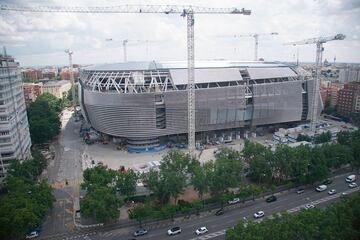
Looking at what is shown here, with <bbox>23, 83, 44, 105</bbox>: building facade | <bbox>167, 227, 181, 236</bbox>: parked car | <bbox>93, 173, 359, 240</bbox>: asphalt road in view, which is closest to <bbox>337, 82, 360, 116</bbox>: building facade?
<bbox>93, 173, 359, 240</bbox>: asphalt road

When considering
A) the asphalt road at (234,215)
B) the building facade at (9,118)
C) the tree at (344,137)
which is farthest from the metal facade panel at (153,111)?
the asphalt road at (234,215)

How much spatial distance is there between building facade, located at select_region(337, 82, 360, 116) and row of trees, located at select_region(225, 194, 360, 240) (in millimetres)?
68473

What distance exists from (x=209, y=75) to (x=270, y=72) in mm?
16875

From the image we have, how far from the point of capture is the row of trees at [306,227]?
76.0ft

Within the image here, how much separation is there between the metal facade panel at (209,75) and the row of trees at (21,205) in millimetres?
34597

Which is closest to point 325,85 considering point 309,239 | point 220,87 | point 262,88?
point 262,88

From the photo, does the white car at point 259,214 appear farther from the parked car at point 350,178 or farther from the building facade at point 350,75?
the building facade at point 350,75

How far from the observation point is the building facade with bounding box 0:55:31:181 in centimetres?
4259

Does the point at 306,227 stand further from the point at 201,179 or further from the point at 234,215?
the point at 201,179

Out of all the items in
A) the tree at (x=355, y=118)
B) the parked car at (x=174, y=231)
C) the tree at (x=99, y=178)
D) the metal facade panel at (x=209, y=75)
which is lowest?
the parked car at (x=174, y=231)

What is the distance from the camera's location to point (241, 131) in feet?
228

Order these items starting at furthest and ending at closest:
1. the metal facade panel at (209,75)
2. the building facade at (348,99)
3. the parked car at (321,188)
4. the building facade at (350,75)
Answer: the building facade at (350,75) → the building facade at (348,99) → the metal facade panel at (209,75) → the parked car at (321,188)

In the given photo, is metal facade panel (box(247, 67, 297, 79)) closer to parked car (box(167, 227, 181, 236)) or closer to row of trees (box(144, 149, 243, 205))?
row of trees (box(144, 149, 243, 205))

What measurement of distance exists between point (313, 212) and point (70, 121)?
80831mm
